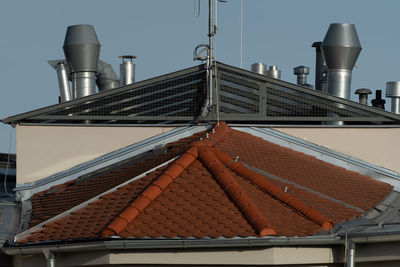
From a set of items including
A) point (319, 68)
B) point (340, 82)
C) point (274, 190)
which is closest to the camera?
point (274, 190)

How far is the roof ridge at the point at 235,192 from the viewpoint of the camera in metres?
15.1

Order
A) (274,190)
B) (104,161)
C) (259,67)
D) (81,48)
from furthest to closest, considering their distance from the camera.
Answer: (259,67)
(81,48)
(104,161)
(274,190)

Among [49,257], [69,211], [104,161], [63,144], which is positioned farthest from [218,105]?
[49,257]

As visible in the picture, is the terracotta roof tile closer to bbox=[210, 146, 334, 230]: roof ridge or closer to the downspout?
bbox=[210, 146, 334, 230]: roof ridge

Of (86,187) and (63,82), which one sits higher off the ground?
(63,82)

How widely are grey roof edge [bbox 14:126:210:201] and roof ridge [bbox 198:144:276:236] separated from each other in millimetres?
2471

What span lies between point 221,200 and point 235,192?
0.27m

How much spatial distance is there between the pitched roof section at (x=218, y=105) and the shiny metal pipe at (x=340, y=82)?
1.81m

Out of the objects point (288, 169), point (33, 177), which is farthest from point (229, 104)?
point (33, 177)

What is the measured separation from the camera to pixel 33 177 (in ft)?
68.9

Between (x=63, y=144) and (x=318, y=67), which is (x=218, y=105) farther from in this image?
(x=318, y=67)

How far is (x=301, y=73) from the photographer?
32.0m

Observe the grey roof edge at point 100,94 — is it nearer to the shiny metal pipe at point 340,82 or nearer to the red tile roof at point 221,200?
the red tile roof at point 221,200

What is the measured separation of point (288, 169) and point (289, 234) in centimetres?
349
